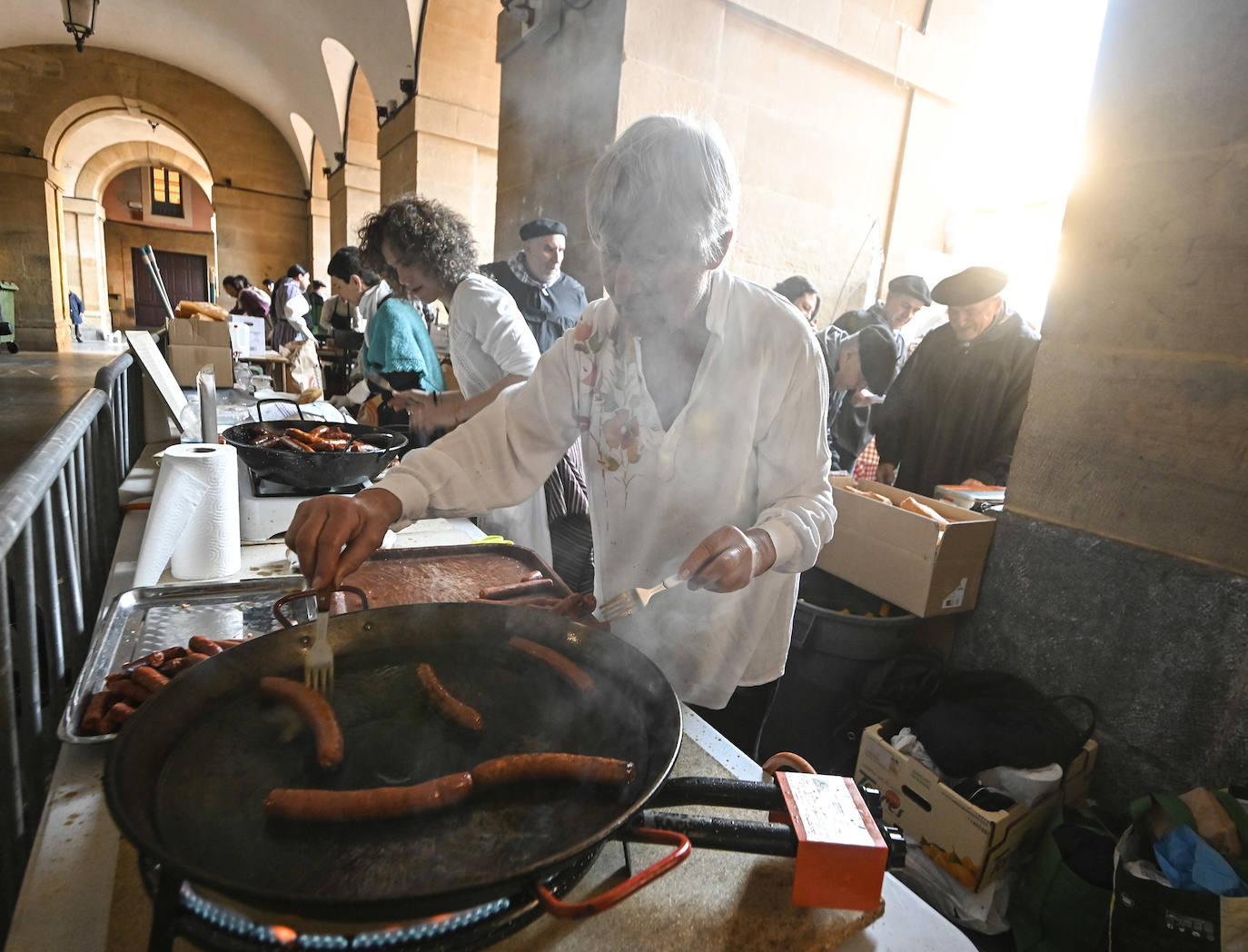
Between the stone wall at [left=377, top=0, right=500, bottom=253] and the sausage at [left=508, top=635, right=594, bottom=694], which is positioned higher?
the stone wall at [left=377, top=0, right=500, bottom=253]

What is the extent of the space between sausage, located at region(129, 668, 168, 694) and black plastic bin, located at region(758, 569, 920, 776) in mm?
2203

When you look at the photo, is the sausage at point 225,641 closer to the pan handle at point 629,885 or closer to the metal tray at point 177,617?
the metal tray at point 177,617

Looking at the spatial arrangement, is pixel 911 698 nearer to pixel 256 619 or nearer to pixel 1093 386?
pixel 1093 386

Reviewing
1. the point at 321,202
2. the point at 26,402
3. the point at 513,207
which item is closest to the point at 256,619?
the point at 513,207

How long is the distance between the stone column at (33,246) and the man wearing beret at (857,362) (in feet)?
65.4

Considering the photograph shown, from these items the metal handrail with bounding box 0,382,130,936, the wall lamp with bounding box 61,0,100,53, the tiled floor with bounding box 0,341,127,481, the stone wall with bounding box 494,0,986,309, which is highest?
the wall lamp with bounding box 61,0,100,53

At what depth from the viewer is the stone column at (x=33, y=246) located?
15.3 meters

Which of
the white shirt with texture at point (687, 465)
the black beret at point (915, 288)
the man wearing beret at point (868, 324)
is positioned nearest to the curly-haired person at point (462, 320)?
the white shirt with texture at point (687, 465)

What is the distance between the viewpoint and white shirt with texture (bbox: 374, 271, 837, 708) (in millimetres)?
1435

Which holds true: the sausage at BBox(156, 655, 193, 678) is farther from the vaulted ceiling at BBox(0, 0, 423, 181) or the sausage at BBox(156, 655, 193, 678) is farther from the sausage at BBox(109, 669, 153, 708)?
the vaulted ceiling at BBox(0, 0, 423, 181)

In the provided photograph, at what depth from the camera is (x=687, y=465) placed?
1489 mm

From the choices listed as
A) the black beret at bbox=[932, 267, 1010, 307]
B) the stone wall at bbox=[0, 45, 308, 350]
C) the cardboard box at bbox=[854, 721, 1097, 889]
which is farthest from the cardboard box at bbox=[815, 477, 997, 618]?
the stone wall at bbox=[0, 45, 308, 350]

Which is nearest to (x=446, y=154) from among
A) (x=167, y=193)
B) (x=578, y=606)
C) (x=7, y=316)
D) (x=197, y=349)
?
(x=197, y=349)

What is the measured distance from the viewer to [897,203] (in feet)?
15.9
